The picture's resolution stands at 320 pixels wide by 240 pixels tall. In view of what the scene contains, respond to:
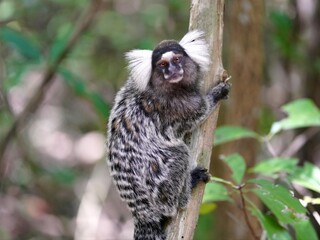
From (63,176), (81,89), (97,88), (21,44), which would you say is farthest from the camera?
(97,88)

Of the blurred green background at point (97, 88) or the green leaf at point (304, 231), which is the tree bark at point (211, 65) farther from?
the blurred green background at point (97, 88)

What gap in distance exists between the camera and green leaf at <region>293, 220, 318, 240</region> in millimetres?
2381

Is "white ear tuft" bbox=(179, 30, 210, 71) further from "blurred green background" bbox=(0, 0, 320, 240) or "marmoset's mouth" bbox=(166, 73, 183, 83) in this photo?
"blurred green background" bbox=(0, 0, 320, 240)

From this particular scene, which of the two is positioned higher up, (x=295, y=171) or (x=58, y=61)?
(x=58, y=61)

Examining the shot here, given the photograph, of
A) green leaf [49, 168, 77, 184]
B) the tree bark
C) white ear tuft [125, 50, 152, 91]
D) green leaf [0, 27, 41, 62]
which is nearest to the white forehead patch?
white ear tuft [125, 50, 152, 91]

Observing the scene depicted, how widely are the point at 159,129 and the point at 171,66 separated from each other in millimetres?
329

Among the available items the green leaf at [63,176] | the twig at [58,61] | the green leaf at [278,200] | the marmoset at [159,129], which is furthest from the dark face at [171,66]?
the green leaf at [63,176]

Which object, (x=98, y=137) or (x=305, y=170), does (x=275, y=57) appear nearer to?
(x=98, y=137)

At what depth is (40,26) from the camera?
21.6ft

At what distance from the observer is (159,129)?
→ 2.75m

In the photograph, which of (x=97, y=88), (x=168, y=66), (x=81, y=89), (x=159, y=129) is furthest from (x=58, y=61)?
(x=97, y=88)

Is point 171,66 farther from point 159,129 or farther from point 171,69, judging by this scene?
point 159,129

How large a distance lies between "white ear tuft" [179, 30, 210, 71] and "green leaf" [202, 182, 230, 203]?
22.6 inches

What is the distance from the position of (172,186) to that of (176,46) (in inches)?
28.1
